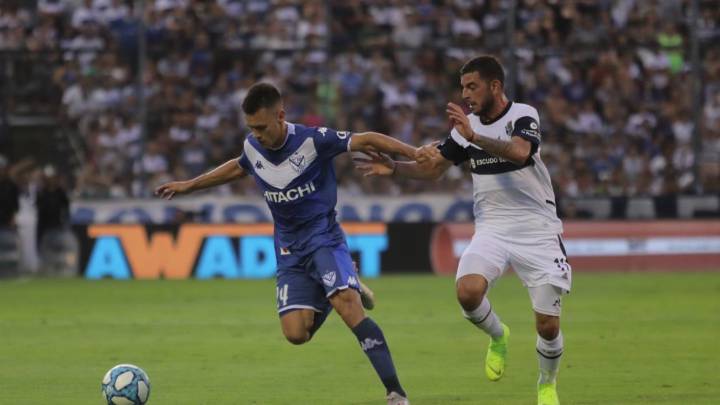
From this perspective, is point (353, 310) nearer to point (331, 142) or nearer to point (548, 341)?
point (331, 142)

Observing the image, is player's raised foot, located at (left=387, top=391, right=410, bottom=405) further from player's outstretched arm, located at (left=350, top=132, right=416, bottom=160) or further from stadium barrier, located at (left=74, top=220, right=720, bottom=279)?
stadium barrier, located at (left=74, top=220, right=720, bottom=279)

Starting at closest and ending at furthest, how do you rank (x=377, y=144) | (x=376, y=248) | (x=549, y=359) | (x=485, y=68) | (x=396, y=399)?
(x=396, y=399)
(x=377, y=144)
(x=549, y=359)
(x=485, y=68)
(x=376, y=248)

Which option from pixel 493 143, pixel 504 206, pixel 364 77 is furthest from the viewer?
pixel 364 77

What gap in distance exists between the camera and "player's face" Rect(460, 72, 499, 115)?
9.10m

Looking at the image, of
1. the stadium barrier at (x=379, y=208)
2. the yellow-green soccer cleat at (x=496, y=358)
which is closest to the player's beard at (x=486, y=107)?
the yellow-green soccer cleat at (x=496, y=358)

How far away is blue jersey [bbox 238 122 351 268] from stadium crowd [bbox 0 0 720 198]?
14.2 m

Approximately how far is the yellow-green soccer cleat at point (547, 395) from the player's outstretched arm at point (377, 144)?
184cm

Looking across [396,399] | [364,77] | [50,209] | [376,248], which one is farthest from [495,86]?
[364,77]

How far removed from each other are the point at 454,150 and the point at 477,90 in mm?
557

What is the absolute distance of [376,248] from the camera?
22.2 meters

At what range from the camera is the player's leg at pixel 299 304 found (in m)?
8.91

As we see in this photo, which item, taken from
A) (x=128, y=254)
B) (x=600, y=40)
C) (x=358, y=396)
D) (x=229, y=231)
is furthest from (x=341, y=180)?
(x=358, y=396)

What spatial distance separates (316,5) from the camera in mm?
24984

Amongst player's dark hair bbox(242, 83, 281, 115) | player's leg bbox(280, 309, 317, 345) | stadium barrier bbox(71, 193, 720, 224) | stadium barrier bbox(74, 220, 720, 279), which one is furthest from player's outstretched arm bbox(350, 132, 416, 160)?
stadium barrier bbox(71, 193, 720, 224)
